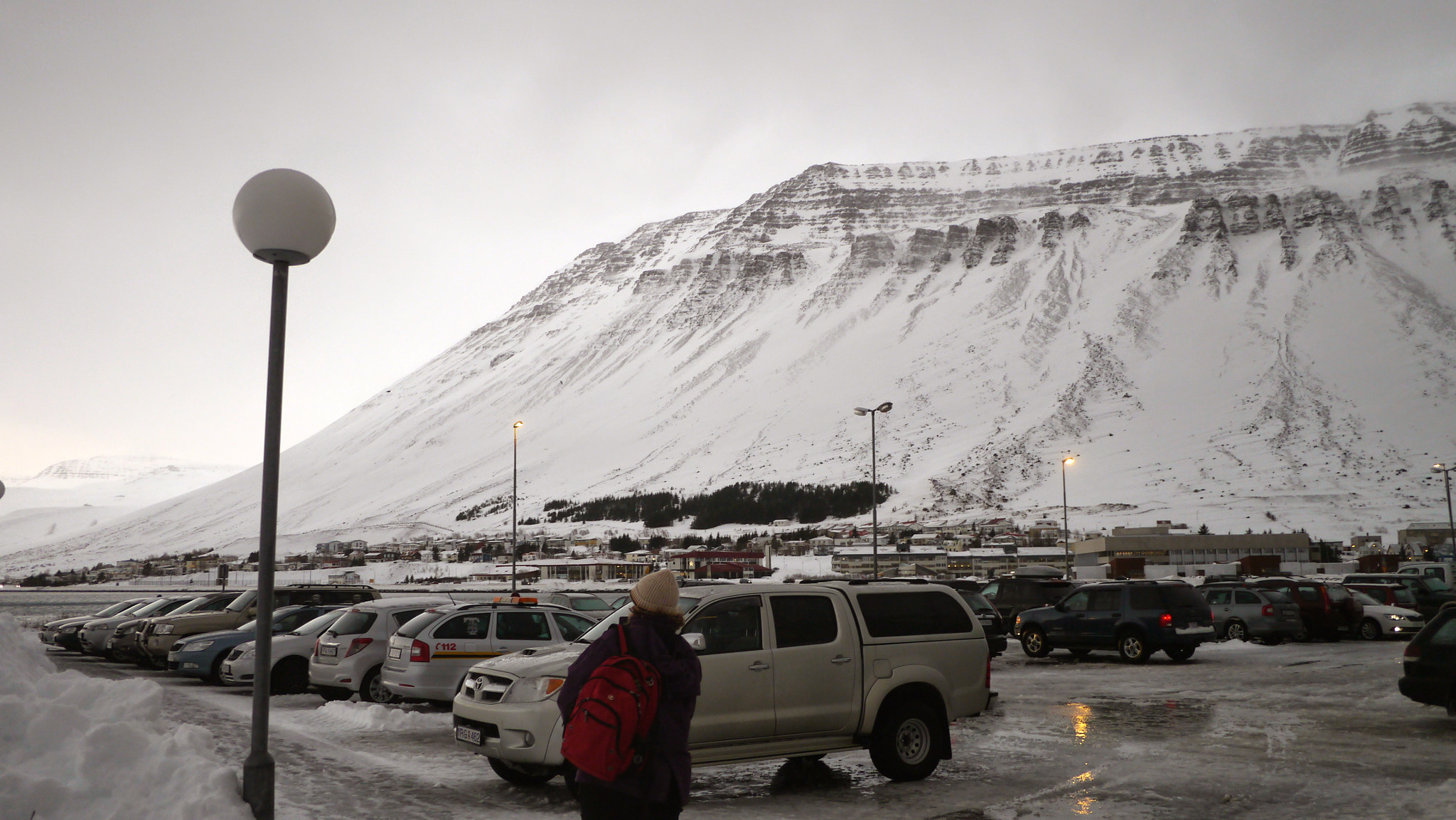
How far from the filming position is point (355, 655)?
49.2 feet

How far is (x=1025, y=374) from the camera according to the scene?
168 meters

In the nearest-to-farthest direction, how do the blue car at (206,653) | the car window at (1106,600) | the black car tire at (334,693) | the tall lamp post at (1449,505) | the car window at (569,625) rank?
1. the car window at (569,625)
2. the black car tire at (334,693)
3. the blue car at (206,653)
4. the car window at (1106,600)
5. the tall lamp post at (1449,505)

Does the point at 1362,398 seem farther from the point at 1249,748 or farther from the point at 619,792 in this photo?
the point at 619,792

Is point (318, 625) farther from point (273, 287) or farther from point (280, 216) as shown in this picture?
point (280, 216)

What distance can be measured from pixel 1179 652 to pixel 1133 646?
44.9 inches

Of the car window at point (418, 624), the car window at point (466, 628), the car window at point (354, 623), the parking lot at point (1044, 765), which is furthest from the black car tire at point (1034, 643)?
the car window at point (354, 623)

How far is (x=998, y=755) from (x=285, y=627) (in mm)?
14148

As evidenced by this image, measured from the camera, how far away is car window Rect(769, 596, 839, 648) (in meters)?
9.42

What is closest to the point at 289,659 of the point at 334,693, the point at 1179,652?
the point at 334,693

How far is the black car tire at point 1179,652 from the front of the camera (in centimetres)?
2194

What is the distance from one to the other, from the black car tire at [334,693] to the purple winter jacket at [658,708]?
40.3 ft

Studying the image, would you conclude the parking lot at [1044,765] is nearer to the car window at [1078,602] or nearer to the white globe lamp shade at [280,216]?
the white globe lamp shade at [280,216]

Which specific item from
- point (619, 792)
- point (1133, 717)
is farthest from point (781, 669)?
point (1133, 717)

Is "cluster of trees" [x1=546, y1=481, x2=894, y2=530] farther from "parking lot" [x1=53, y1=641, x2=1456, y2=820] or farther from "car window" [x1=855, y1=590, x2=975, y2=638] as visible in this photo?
"car window" [x1=855, y1=590, x2=975, y2=638]
